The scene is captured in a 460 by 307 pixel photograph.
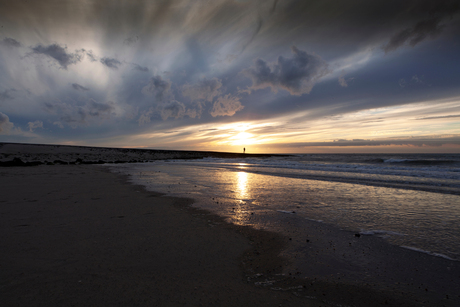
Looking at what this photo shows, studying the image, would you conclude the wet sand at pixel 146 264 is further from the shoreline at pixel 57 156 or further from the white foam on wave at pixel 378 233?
the shoreline at pixel 57 156

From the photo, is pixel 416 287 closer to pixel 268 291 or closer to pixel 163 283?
pixel 268 291

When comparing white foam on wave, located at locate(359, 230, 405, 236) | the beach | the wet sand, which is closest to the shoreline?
the wet sand

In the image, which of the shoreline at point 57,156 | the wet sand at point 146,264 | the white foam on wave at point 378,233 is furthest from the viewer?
the shoreline at point 57,156

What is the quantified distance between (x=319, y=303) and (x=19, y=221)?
736 cm

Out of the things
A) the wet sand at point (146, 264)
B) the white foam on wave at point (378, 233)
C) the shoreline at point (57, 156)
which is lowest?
the wet sand at point (146, 264)

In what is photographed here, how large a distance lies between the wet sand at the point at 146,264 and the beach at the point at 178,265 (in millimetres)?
16

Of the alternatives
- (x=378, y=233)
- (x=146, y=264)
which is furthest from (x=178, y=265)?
(x=378, y=233)

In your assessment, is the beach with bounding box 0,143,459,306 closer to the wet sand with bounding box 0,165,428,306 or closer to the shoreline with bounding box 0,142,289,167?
the wet sand with bounding box 0,165,428,306

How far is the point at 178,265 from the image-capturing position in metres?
3.55

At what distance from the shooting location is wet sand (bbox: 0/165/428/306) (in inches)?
109

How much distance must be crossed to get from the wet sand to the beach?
0.05 feet

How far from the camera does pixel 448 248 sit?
4328 mm

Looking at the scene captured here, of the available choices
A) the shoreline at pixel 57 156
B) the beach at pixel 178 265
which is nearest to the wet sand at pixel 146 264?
the beach at pixel 178 265

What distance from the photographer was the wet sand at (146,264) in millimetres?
2781
